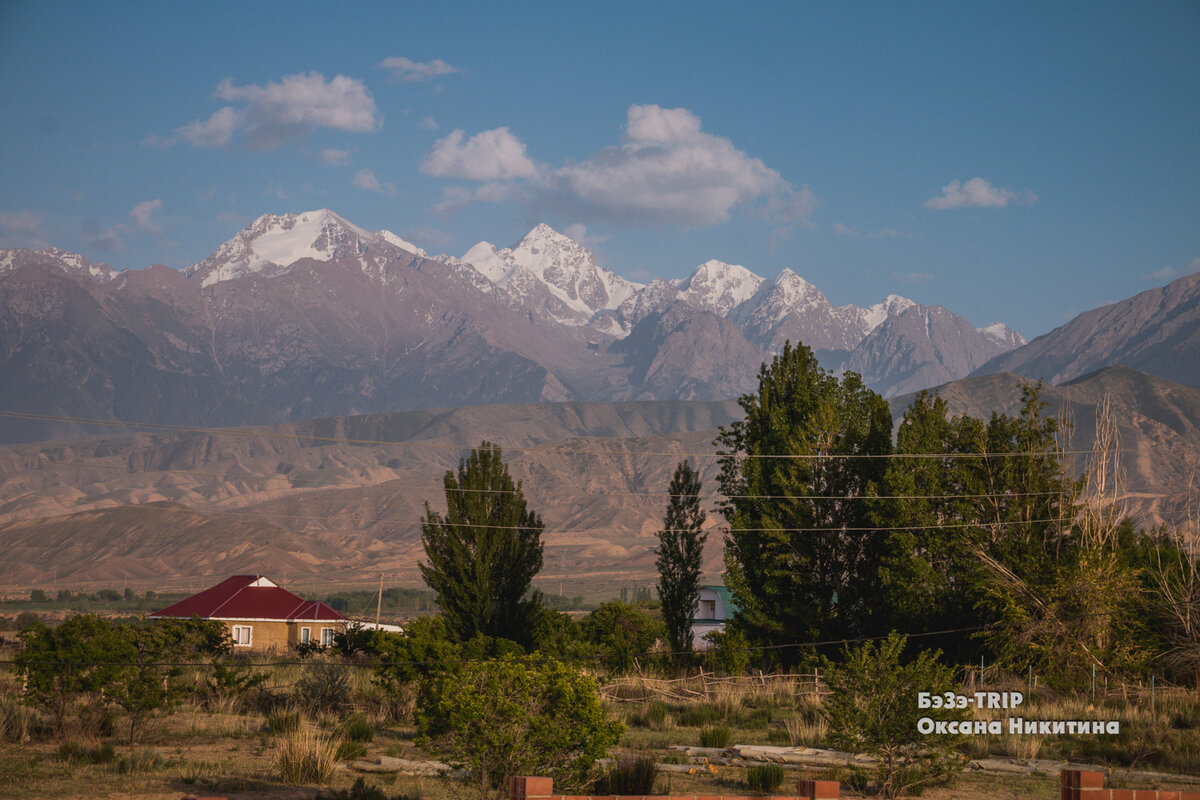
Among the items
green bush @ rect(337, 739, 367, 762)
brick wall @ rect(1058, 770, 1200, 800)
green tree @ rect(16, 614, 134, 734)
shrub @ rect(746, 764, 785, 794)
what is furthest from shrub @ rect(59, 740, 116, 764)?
brick wall @ rect(1058, 770, 1200, 800)

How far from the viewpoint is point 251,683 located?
2892cm

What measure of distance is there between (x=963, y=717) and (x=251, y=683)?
18106mm

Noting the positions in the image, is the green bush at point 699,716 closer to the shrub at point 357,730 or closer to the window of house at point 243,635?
the shrub at point 357,730

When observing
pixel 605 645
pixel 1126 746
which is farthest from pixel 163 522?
pixel 1126 746

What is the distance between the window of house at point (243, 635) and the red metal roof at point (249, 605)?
73 cm

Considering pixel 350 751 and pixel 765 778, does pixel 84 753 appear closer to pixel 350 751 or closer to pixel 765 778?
pixel 350 751

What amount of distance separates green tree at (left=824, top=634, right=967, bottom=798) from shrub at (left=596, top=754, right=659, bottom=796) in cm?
304

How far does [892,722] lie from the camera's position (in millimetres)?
18125

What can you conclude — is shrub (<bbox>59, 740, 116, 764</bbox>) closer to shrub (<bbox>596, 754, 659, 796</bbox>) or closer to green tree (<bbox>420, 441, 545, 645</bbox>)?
shrub (<bbox>596, 754, 659, 796</bbox>)

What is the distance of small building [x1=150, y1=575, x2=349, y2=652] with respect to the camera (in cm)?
6062

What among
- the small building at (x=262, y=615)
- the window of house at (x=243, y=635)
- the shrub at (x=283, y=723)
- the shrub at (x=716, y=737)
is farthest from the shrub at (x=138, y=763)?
the window of house at (x=243, y=635)

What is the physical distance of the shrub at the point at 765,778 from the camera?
60.0ft

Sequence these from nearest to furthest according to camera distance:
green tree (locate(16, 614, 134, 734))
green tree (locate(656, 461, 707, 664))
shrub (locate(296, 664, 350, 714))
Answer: green tree (locate(16, 614, 134, 734)) < shrub (locate(296, 664, 350, 714)) < green tree (locate(656, 461, 707, 664))

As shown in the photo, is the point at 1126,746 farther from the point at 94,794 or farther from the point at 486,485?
the point at 486,485
